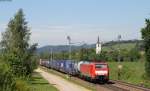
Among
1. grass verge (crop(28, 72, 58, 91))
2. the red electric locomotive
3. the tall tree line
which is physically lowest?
grass verge (crop(28, 72, 58, 91))

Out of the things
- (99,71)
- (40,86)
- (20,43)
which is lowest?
(40,86)

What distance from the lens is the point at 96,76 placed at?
5862 cm

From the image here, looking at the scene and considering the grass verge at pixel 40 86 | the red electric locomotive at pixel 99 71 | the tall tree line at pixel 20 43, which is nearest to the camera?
the grass verge at pixel 40 86

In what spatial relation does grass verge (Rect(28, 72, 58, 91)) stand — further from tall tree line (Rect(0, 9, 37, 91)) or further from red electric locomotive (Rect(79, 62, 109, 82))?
red electric locomotive (Rect(79, 62, 109, 82))

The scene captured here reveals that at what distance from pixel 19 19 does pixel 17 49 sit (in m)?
5.05

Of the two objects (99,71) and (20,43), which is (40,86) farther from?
(99,71)

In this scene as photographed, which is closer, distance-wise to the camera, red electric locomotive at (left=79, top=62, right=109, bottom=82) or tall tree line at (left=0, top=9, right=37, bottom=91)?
tall tree line at (left=0, top=9, right=37, bottom=91)

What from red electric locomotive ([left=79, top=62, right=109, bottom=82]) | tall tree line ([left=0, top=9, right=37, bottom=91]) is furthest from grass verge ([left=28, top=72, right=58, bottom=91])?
red electric locomotive ([left=79, top=62, right=109, bottom=82])

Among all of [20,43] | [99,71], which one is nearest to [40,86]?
[20,43]

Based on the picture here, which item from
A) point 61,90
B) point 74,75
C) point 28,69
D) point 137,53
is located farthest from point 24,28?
point 137,53

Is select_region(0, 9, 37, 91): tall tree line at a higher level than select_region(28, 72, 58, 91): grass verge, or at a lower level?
higher

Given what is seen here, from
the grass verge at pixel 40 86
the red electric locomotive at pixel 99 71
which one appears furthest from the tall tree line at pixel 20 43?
the red electric locomotive at pixel 99 71

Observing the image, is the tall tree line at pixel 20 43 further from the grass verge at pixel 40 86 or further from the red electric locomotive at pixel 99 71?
the red electric locomotive at pixel 99 71

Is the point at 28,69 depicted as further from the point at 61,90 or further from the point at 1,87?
the point at 1,87
